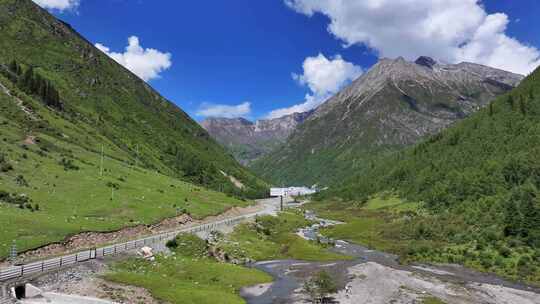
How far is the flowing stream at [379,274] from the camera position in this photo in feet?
214

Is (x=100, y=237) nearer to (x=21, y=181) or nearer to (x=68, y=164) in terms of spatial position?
(x=21, y=181)

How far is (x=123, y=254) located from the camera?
242 feet

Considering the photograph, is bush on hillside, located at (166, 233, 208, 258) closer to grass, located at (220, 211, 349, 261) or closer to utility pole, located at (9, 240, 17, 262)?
Result: grass, located at (220, 211, 349, 261)

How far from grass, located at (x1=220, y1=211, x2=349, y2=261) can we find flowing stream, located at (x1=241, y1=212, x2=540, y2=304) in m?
5.80

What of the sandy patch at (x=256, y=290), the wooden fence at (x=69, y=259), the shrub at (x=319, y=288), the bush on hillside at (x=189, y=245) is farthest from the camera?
the bush on hillside at (x=189, y=245)

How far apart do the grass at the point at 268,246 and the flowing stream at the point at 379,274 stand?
5.80 m

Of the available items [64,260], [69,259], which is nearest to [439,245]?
[69,259]

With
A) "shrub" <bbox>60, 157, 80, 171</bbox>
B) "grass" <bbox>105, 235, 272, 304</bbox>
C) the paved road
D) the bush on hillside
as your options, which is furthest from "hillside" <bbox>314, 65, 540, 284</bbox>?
"shrub" <bbox>60, 157, 80, 171</bbox>

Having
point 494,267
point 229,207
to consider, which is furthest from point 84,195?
point 494,267

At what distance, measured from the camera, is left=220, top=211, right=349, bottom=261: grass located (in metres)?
100

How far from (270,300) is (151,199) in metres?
67.1

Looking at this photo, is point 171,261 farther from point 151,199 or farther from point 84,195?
point 151,199

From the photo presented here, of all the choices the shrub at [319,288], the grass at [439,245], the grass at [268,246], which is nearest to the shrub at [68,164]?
the grass at [268,246]

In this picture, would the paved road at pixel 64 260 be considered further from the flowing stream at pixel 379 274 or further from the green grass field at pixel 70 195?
the flowing stream at pixel 379 274
